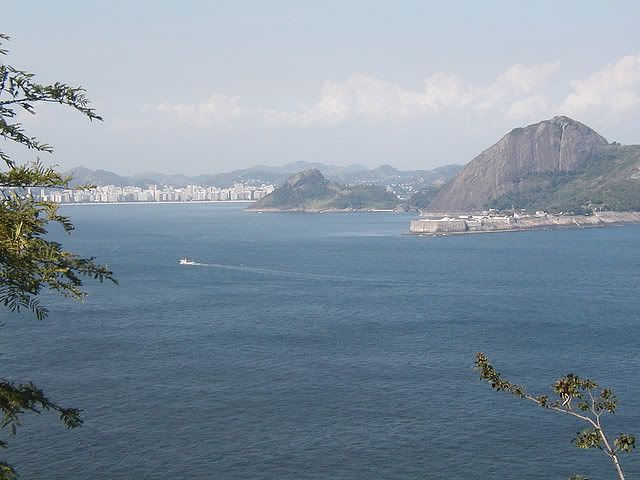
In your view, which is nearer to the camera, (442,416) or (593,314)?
(442,416)

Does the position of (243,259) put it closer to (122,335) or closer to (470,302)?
(470,302)

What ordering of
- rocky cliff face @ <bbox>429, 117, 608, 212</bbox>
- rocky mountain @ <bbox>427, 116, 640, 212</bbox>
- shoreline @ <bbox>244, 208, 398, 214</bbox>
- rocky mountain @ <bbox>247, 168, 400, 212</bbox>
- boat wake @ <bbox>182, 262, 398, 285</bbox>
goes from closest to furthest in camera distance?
boat wake @ <bbox>182, 262, 398, 285</bbox>, rocky mountain @ <bbox>427, 116, 640, 212</bbox>, rocky cliff face @ <bbox>429, 117, 608, 212</bbox>, shoreline @ <bbox>244, 208, 398, 214</bbox>, rocky mountain @ <bbox>247, 168, 400, 212</bbox>

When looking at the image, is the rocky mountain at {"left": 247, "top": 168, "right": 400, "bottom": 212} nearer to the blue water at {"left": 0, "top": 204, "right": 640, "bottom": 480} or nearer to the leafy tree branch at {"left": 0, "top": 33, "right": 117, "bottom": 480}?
the blue water at {"left": 0, "top": 204, "right": 640, "bottom": 480}

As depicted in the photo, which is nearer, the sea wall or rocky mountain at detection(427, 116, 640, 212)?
the sea wall

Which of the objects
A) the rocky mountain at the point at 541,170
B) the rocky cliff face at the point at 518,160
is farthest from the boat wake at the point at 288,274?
the rocky cliff face at the point at 518,160

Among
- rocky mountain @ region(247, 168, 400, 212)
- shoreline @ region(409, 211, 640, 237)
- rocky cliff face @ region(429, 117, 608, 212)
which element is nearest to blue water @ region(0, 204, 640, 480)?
shoreline @ region(409, 211, 640, 237)

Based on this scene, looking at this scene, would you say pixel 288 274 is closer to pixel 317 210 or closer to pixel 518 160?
pixel 518 160

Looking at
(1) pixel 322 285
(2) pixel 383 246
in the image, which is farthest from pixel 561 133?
(1) pixel 322 285
